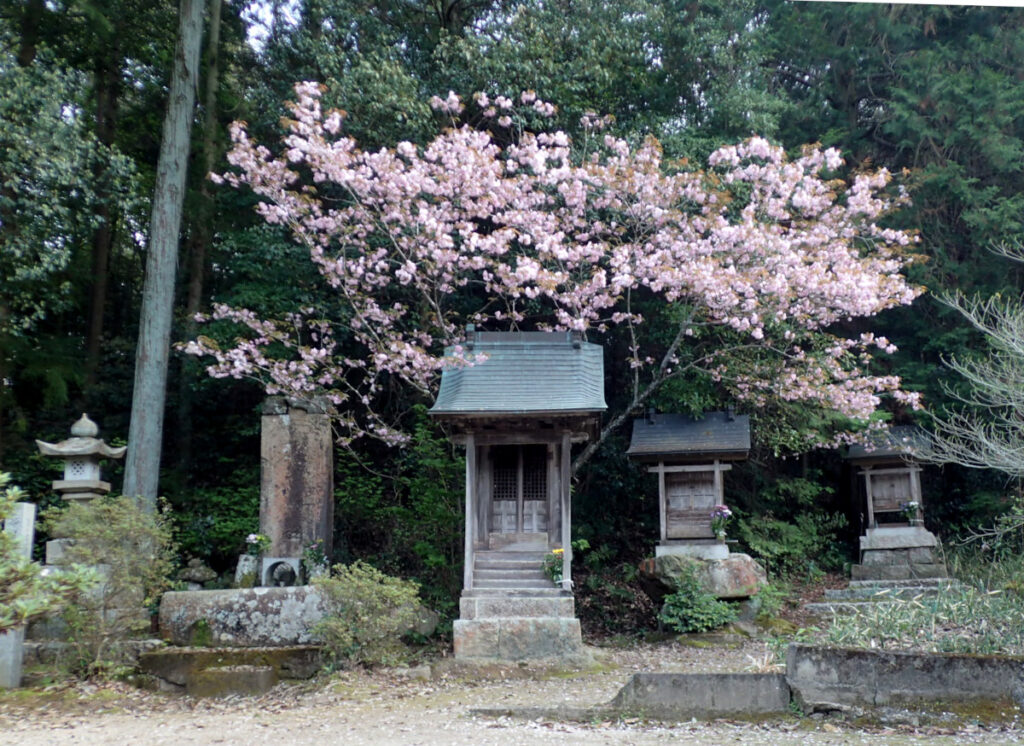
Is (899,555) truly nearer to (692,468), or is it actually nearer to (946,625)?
(692,468)

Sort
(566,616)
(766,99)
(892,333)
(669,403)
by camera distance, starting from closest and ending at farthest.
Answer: (566,616) < (669,403) < (766,99) < (892,333)

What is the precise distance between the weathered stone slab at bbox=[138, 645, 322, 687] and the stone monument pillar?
1.69 meters

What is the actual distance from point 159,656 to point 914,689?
6.17 meters

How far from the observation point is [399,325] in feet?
37.4

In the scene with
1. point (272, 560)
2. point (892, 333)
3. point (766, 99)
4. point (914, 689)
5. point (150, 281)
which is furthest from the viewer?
point (892, 333)

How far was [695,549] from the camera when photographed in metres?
9.85

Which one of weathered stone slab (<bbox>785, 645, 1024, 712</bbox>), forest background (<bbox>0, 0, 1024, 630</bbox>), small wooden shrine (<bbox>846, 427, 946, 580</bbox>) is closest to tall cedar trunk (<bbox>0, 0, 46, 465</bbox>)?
forest background (<bbox>0, 0, 1024, 630</bbox>)

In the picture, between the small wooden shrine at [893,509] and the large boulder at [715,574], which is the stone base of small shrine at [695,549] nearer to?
the large boulder at [715,574]

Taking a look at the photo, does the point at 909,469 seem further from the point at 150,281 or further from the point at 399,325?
the point at 150,281

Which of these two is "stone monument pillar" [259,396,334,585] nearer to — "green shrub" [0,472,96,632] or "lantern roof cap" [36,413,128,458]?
"lantern roof cap" [36,413,128,458]

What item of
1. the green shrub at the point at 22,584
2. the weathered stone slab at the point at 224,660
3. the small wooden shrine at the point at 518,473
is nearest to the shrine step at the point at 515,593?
the small wooden shrine at the point at 518,473

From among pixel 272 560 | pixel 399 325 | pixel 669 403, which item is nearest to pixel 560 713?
pixel 272 560

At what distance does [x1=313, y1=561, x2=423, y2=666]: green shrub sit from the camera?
725 cm

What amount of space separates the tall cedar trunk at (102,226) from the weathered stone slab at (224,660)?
5943 millimetres
